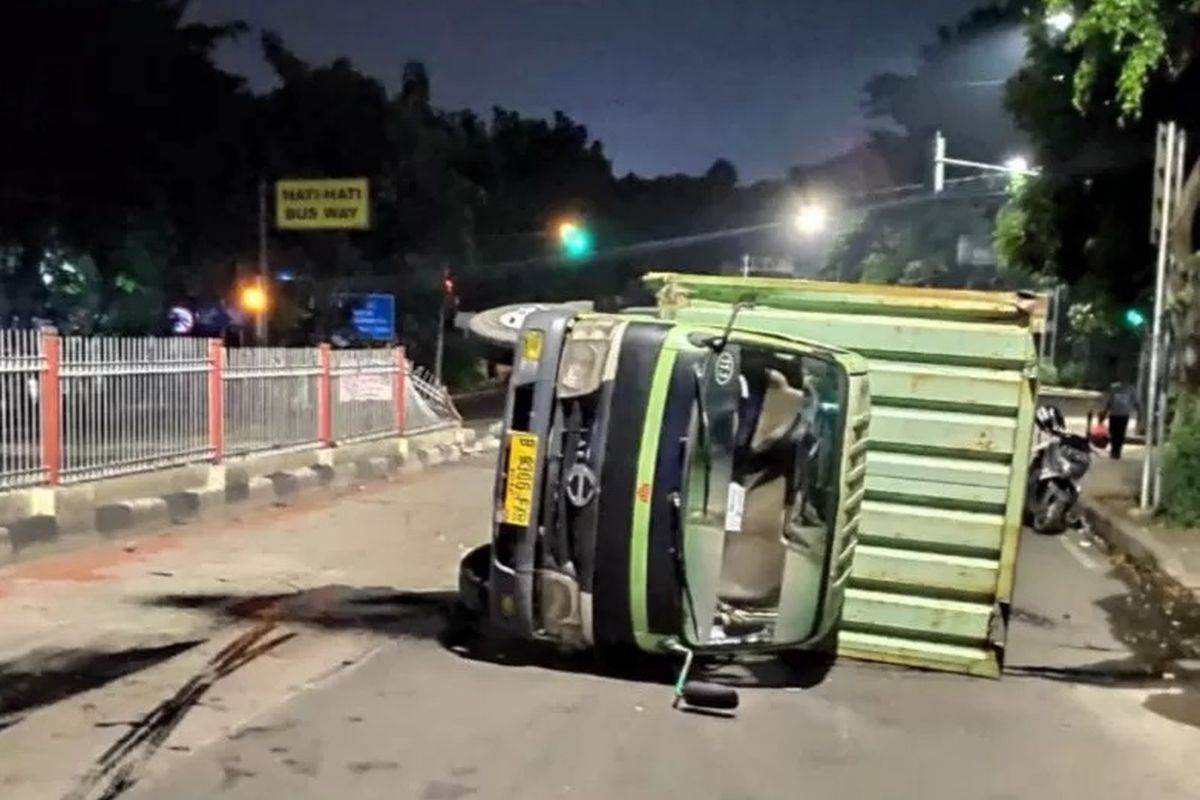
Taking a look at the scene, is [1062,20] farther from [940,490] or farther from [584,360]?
[584,360]

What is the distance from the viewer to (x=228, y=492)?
616 inches

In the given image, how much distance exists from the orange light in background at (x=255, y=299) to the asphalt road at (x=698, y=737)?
2228 centimetres

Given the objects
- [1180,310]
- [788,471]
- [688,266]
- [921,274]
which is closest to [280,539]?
[788,471]

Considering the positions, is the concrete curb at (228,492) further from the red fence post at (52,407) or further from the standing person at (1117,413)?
the standing person at (1117,413)

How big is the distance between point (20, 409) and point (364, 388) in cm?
956

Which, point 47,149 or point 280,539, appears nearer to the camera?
point 280,539

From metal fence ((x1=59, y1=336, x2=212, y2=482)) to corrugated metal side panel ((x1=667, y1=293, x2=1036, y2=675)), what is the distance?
23.3ft

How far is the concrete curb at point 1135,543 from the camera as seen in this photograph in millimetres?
13117

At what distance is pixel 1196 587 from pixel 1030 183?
1208 cm

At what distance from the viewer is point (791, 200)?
81.3 m

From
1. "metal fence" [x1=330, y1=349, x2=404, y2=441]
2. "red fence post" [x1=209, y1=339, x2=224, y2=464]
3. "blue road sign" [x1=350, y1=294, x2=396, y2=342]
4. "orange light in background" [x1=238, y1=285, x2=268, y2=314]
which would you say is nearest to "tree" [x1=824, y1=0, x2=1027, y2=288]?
"blue road sign" [x1=350, y1=294, x2=396, y2=342]

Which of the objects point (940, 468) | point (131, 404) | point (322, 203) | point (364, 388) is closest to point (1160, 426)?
point (940, 468)

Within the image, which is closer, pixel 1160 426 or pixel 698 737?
pixel 698 737

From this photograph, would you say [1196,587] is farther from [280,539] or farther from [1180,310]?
[280,539]
